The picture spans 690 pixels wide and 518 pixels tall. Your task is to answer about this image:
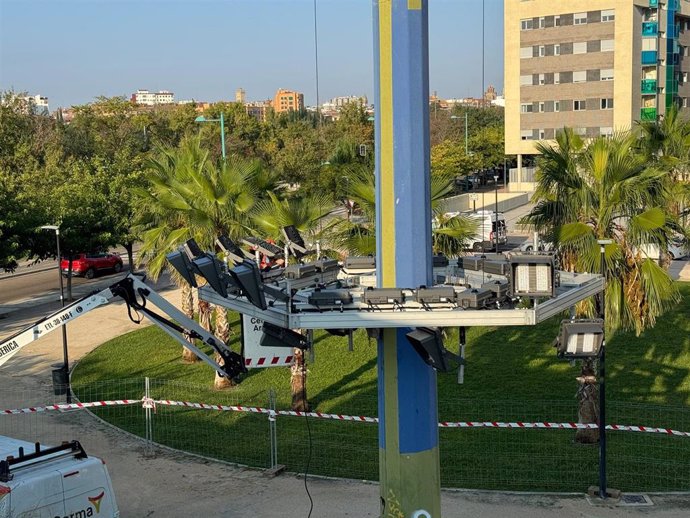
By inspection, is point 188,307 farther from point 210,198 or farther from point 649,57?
point 649,57

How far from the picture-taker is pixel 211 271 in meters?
10.4

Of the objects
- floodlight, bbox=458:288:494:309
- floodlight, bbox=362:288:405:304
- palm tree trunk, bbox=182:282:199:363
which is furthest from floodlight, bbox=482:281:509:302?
palm tree trunk, bbox=182:282:199:363

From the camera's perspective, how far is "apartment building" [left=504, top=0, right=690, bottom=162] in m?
69.7

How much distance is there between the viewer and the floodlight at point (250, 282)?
991 cm

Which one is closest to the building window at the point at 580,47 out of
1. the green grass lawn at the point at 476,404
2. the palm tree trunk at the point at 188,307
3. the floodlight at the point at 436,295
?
the green grass lawn at the point at 476,404

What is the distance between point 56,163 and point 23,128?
1561 centimetres

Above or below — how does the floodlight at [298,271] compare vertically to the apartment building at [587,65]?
below

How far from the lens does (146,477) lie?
15523 millimetres

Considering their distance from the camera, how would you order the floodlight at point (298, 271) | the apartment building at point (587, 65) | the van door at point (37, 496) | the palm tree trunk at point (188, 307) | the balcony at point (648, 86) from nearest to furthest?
the van door at point (37, 496)
the floodlight at point (298, 271)
the palm tree trunk at point (188, 307)
the apartment building at point (587, 65)
the balcony at point (648, 86)

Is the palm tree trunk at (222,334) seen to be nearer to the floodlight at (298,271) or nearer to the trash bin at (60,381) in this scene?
the trash bin at (60,381)

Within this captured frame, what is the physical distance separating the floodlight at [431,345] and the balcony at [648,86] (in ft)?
218

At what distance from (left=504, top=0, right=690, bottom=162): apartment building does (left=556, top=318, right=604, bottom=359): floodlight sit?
193ft

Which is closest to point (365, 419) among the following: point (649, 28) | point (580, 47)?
point (580, 47)

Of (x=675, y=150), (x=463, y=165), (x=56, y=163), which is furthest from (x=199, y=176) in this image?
(x=463, y=165)
